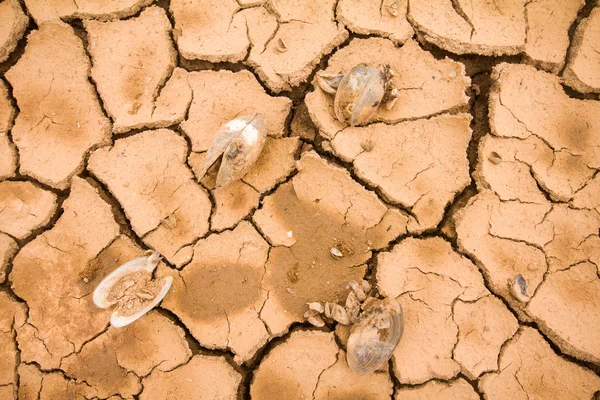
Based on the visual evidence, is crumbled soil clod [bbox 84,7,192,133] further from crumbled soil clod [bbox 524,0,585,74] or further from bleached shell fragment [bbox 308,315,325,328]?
crumbled soil clod [bbox 524,0,585,74]

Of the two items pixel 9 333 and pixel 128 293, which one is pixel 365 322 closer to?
pixel 128 293

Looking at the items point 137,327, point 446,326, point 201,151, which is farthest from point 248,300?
point 446,326

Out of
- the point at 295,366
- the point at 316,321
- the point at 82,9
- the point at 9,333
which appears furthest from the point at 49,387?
the point at 82,9

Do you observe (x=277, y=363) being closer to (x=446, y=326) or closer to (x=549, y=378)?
(x=446, y=326)

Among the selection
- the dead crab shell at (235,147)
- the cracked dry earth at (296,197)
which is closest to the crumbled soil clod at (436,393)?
the cracked dry earth at (296,197)

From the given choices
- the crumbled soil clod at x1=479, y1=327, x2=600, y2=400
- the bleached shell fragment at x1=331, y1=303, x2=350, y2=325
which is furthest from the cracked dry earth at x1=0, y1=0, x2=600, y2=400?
the bleached shell fragment at x1=331, y1=303, x2=350, y2=325

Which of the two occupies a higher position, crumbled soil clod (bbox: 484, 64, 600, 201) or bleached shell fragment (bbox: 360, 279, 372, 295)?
crumbled soil clod (bbox: 484, 64, 600, 201)
